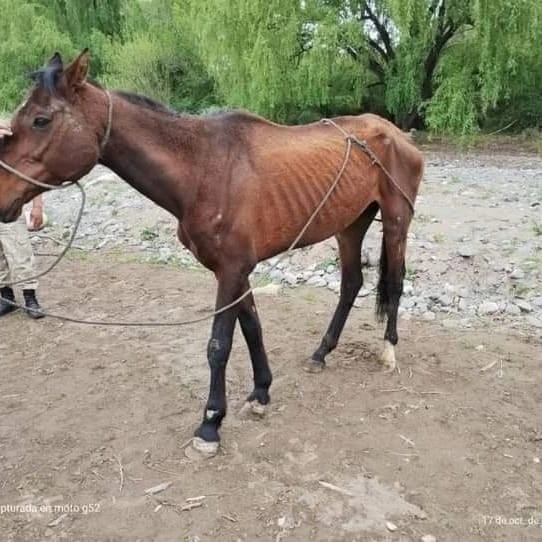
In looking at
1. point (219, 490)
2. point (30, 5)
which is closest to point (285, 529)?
point (219, 490)

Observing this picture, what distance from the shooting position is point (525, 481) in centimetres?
262

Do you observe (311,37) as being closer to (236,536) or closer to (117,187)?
(117,187)

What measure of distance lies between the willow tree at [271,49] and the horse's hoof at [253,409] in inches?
423

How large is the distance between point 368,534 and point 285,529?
1.10 feet

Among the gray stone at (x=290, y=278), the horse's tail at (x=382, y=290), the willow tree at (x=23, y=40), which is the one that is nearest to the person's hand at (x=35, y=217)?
the gray stone at (x=290, y=278)

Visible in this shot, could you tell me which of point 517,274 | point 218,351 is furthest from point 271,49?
point 218,351

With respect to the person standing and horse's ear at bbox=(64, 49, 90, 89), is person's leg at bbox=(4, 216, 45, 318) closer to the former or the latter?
the person standing

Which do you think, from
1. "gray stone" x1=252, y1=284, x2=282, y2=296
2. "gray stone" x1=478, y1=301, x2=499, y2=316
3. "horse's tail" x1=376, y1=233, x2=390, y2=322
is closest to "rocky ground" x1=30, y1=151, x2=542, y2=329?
"gray stone" x1=478, y1=301, x2=499, y2=316

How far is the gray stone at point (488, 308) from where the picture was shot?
14.8 ft

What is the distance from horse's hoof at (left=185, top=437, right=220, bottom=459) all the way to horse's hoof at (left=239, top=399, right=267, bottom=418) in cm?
35

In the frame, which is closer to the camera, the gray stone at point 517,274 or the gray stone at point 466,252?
the gray stone at point 517,274

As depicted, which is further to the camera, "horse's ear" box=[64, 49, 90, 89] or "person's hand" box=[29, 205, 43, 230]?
"person's hand" box=[29, 205, 43, 230]

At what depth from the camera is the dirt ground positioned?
7.89 ft

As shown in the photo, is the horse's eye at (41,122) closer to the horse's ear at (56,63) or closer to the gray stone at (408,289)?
the horse's ear at (56,63)
